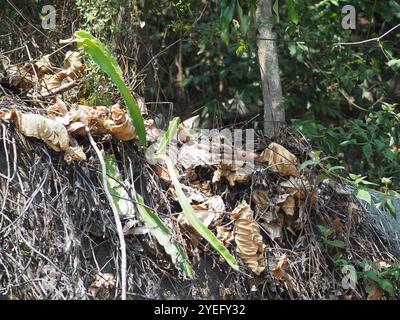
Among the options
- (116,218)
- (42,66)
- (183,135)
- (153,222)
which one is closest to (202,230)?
(153,222)

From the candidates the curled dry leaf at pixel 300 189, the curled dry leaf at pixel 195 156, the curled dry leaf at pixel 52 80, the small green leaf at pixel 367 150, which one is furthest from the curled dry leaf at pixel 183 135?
the small green leaf at pixel 367 150

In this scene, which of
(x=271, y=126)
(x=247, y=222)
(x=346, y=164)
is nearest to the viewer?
(x=247, y=222)

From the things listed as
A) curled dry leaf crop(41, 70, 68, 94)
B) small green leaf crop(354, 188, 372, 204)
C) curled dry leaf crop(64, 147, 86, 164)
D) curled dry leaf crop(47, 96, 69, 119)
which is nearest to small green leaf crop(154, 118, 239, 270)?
curled dry leaf crop(64, 147, 86, 164)

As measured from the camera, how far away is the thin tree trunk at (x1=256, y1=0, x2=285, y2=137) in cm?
512

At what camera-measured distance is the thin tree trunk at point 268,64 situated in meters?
Answer: 5.12

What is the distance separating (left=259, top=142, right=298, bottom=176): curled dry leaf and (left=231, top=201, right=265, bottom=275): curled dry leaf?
411mm

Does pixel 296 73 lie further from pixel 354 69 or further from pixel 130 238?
pixel 130 238

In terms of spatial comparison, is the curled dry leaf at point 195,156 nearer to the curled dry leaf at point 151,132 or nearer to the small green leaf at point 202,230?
the curled dry leaf at point 151,132

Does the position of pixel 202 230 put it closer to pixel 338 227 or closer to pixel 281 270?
pixel 281 270

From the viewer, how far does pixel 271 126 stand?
496cm

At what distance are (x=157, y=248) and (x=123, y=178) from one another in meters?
0.41

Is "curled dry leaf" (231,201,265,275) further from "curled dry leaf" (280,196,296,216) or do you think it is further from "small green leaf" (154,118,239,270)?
"curled dry leaf" (280,196,296,216)

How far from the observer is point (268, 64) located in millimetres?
5184
